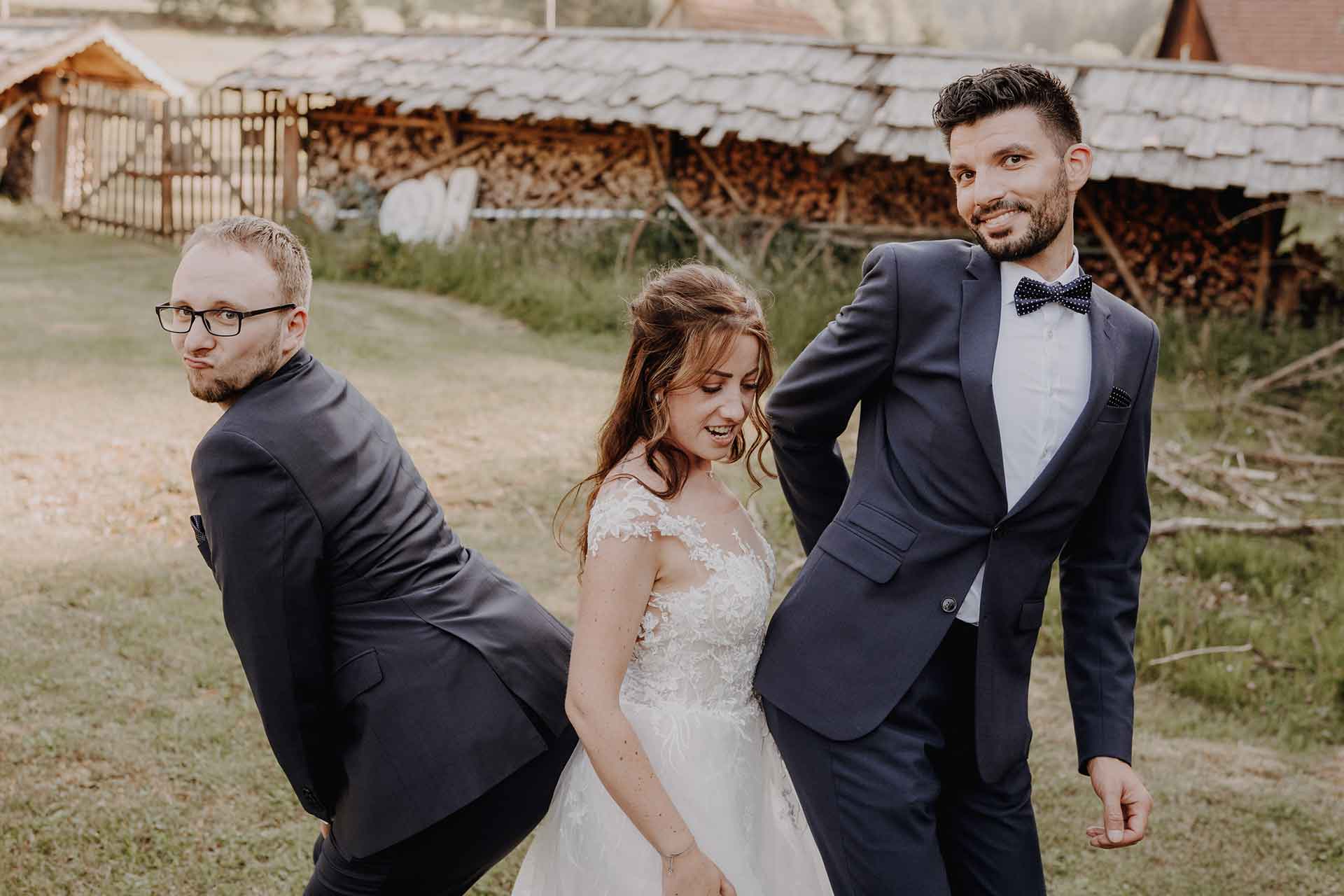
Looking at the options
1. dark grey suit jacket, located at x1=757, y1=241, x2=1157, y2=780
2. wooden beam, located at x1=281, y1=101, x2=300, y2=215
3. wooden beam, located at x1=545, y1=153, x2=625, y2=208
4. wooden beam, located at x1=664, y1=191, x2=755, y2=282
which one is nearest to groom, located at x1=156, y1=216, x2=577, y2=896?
dark grey suit jacket, located at x1=757, y1=241, x2=1157, y2=780

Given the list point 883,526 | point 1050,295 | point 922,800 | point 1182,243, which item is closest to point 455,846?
point 922,800

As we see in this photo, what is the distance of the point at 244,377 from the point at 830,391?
41.1 inches

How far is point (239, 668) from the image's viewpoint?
186 inches

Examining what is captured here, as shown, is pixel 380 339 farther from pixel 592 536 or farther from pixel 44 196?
pixel 44 196

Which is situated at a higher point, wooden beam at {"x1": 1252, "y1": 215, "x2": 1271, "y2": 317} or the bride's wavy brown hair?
wooden beam at {"x1": 1252, "y1": 215, "x2": 1271, "y2": 317}

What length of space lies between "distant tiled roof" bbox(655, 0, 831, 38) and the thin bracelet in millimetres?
28772

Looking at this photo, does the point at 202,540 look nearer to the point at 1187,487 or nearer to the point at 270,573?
the point at 270,573

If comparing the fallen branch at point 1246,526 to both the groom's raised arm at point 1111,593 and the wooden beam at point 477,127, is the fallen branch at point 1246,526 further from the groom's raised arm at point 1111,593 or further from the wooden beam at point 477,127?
the wooden beam at point 477,127

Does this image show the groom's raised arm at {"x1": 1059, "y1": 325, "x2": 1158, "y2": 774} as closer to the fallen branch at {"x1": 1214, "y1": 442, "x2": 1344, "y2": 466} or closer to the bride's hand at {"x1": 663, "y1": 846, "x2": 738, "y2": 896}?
the bride's hand at {"x1": 663, "y1": 846, "x2": 738, "y2": 896}

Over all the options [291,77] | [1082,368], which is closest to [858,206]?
[291,77]

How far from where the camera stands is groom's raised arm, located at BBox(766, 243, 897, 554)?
7.44ft

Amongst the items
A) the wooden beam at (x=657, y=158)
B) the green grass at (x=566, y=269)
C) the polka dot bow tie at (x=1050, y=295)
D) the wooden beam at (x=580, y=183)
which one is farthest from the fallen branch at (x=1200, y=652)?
the wooden beam at (x=580, y=183)

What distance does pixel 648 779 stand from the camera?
2.06 meters

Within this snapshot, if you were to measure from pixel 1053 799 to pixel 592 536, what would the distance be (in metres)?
2.72
